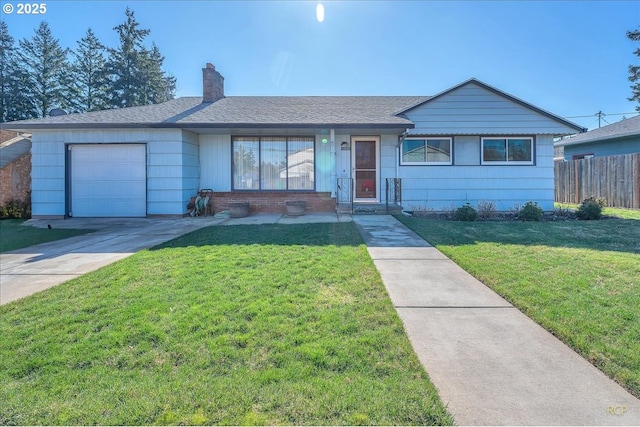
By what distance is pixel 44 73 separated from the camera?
2983 cm

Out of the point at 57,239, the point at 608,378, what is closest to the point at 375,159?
the point at 57,239

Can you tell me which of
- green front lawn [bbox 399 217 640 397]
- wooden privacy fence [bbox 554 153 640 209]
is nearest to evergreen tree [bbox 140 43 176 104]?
green front lawn [bbox 399 217 640 397]

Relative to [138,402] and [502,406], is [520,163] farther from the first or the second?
[138,402]

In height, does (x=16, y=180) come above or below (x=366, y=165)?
below

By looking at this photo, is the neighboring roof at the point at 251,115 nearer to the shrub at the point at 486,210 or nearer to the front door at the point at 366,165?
the front door at the point at 366,165

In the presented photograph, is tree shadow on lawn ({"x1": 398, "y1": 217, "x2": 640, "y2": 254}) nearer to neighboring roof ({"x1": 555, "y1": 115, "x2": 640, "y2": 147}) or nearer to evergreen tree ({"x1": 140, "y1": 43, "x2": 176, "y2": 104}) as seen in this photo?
neighboring roof ({"x1": 555, "y1": 115, "x2": 640, "y2": 147})

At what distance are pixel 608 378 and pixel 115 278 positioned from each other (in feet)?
16.6

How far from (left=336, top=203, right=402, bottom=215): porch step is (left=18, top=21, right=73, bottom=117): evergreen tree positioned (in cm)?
3140

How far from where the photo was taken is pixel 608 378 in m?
2.32

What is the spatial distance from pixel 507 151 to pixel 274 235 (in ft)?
30.4

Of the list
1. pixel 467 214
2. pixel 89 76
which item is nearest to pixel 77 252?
pixel 467 214

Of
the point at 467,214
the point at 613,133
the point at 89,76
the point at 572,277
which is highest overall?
the point at 89,76

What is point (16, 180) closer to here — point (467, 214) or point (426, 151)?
point (426, 151)

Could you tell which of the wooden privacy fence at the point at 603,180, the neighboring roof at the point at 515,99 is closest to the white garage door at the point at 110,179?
the neighboring roof at the point at 515,99
